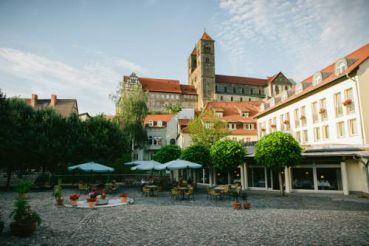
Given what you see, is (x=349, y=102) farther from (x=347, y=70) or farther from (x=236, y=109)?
(x=236, y=109)

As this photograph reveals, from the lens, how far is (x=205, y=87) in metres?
97.1

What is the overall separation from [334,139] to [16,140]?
31888mm

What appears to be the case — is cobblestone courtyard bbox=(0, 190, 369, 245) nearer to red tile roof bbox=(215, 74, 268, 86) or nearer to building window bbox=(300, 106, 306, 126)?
building window bbox=(300, 106, 306, 126)

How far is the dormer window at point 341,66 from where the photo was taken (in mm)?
24844

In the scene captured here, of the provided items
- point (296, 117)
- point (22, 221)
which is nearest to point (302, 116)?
point (296, 117)

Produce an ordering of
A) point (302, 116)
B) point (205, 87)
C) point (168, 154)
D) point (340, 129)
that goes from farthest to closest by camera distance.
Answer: point (205, 87), point (168, 154), point (302, 116), point (340, 129)

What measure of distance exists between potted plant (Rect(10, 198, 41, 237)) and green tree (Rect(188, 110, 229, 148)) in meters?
28.5

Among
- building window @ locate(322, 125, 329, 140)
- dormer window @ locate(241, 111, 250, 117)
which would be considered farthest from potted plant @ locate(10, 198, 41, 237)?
dormer window @ locate(241, 111, 250, 117)

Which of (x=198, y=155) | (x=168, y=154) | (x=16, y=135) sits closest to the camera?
(x=16, y=135)

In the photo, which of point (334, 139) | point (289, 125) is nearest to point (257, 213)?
point (334, 139)

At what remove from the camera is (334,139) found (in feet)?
83.7

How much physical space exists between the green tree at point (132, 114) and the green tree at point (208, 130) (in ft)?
34.0

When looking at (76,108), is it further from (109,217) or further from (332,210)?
(332,210)

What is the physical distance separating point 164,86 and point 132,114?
196 feet
